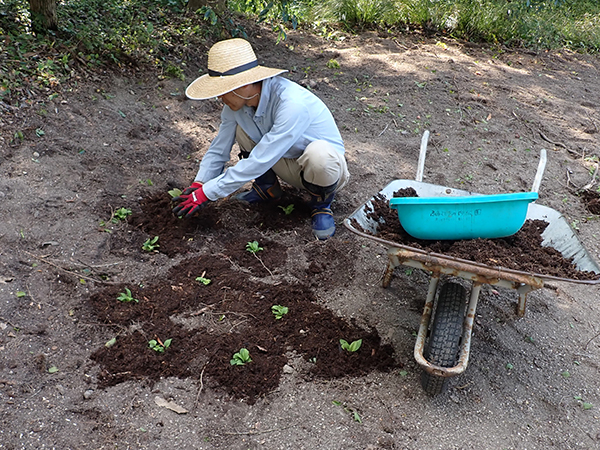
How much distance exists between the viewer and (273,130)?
3.09 m

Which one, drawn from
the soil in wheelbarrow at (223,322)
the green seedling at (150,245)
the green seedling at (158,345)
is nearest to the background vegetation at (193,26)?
the green seedling at (150,245)

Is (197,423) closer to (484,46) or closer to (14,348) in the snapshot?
(14,348)

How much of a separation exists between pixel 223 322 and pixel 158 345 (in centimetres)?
37

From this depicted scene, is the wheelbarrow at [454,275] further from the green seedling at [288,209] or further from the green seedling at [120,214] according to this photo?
the green seedling at [120,214]

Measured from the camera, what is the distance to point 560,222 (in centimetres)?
258

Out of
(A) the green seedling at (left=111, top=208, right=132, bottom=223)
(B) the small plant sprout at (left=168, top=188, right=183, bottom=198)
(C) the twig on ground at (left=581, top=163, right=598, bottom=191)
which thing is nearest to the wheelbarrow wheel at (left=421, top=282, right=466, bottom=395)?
(B) the small plant sprout at (left=168, top=188, right=183, bottom=198)

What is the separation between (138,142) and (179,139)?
37cm

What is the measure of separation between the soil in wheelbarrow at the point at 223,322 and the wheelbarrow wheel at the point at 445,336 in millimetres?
256

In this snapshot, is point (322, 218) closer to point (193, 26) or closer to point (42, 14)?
point (42, 14)

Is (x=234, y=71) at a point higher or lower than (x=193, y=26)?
higher

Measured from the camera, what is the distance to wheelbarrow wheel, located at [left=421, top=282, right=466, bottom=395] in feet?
7.34

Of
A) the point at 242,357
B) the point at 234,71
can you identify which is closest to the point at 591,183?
the point at 234,71

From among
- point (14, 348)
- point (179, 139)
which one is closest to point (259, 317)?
point (14, 348)

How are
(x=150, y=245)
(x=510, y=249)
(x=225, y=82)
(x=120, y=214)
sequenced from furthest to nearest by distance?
(x=120, y=214)
(x=150, y=245)
(x=225, y=82)
(x=510, y=249)
